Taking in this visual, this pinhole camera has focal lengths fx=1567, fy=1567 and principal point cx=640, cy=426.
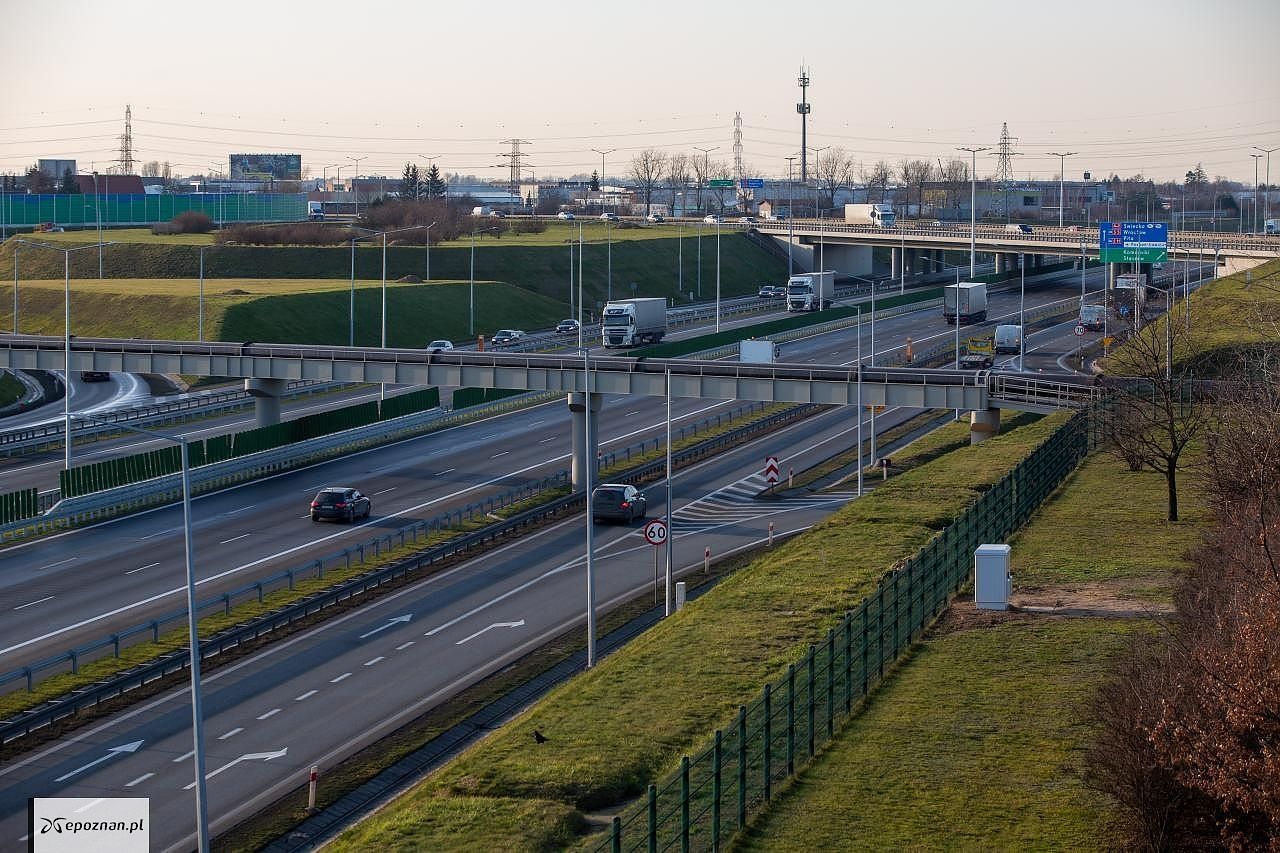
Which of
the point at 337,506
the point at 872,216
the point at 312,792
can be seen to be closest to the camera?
the point at 312,792

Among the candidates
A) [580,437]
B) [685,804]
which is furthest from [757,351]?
[685,804]

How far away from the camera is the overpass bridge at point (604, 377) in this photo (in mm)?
59188

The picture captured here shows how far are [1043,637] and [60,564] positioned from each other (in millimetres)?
31112

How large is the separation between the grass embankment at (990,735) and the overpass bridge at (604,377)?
69.2ft

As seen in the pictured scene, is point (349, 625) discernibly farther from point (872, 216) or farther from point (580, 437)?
point (872, 216)

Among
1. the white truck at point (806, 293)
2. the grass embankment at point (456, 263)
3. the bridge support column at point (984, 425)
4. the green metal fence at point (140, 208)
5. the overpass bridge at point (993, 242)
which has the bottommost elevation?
the bridge support column at point (984, 425)

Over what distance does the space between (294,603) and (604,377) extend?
23.0 metres

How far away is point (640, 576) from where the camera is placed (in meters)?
47.1

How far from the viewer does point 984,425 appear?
62.1 metres

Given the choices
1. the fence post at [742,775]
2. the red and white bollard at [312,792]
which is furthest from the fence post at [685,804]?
the red and white bollard at [312,792]

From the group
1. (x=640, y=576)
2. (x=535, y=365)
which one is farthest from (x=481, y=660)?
(x=535, y=365)

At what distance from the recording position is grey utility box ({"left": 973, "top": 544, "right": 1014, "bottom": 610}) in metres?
32.3

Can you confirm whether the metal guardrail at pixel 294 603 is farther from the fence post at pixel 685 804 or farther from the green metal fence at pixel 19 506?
the fence post at pixel 685 804

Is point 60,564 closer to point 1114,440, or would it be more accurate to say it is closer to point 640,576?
point 640,576
